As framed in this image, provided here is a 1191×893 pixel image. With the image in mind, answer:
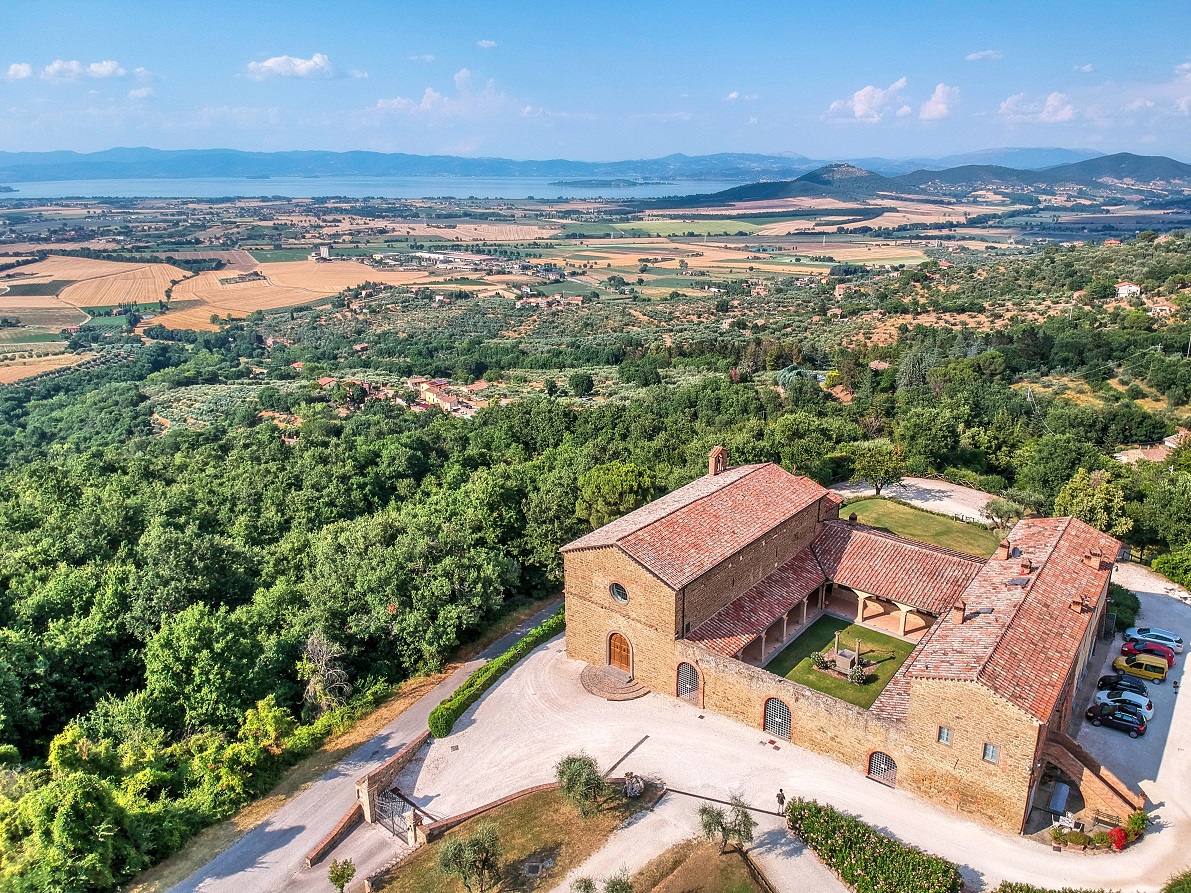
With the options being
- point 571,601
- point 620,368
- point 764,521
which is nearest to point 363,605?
point 571,601

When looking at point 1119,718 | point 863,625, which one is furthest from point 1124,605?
point 863,625

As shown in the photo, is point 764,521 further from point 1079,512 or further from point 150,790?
point 150,790

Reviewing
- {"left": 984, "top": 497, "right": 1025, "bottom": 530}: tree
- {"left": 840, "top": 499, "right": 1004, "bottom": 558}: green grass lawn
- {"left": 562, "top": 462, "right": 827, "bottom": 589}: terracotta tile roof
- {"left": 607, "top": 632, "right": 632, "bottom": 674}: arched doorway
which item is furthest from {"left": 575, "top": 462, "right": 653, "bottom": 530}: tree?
{"left": 984, "top": 497, "right": 1025, "bottom": 530}: tree

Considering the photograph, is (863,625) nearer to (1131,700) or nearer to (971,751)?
(1131,700)

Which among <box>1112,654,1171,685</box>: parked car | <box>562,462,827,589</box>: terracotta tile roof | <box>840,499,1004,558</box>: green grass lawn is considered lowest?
<box>840,499,1004,558</box>: green grass lawn

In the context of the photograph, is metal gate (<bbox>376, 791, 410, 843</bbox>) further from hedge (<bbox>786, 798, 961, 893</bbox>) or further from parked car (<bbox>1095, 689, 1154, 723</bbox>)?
parked car (<bbox>1095, 689, 1154, 723</bbox>)

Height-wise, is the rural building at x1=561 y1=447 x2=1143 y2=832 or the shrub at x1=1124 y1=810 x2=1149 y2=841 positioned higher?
the rural building at x1=561 y1=447 x2=1143 y2=832
